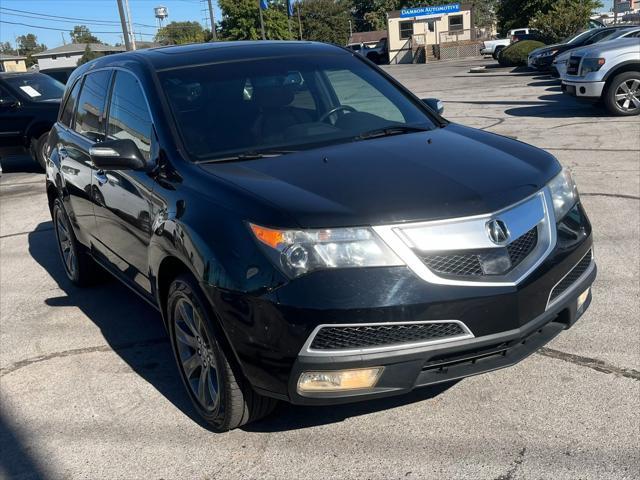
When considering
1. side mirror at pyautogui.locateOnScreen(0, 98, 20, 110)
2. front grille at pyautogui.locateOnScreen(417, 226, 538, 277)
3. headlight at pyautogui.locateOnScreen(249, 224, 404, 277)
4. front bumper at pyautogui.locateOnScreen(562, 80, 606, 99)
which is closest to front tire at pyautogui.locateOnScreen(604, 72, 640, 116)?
front bumper at pyautogui.locateOnScreen(562, 80, 606, 99)

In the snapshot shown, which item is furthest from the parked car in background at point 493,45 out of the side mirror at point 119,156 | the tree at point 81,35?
the tree at point 81,35

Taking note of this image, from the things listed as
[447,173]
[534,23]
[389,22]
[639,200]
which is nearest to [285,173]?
[447,173]

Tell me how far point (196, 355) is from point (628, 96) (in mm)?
11449

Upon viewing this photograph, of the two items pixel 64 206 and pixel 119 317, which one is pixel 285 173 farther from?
pixel 64 206

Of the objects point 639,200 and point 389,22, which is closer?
point 639,200

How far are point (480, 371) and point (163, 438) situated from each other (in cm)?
159

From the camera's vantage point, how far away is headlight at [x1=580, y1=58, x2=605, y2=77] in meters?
12.4

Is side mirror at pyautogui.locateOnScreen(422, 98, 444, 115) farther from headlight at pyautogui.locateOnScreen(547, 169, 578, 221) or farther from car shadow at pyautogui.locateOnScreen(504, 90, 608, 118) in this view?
car shadow at pyautogui.locateOnScreen(504, 90, 608, 118)

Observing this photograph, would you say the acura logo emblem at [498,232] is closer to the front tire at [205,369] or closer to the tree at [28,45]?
the front tire at [205,369]

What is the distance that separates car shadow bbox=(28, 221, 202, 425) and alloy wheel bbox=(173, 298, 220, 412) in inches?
8.9

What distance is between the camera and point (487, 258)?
280 cm

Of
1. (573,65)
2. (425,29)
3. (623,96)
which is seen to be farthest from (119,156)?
(425,29)

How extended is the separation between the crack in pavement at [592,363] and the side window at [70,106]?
12.8ft

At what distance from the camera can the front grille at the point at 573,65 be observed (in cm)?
1300
